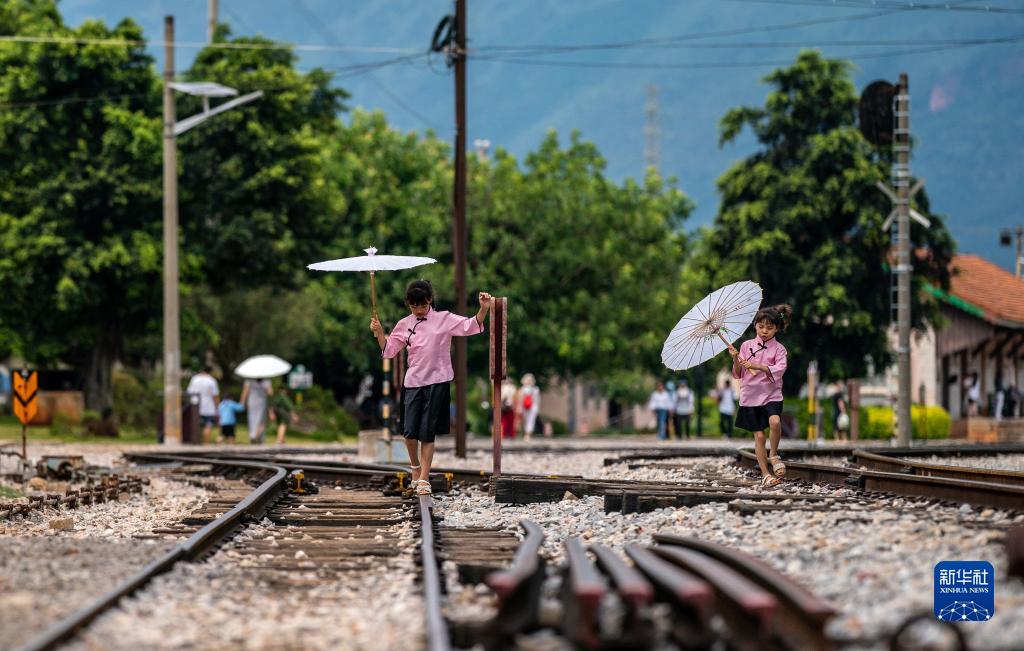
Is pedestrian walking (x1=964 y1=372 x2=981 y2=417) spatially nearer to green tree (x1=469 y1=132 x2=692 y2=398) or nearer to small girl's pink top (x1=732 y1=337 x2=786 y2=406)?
green tree (x1=469 y1=132 x2=692 y2=398)

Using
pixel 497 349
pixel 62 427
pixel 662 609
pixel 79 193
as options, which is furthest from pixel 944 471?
pixel 79 193

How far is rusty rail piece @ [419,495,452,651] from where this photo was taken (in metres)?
6.16

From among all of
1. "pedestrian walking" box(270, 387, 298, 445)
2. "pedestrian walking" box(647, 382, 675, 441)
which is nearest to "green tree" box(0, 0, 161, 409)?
"pedestrian walking" box(270, 387, 298, 445)

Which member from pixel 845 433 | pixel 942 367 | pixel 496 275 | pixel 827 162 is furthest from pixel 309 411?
pixel 942 367

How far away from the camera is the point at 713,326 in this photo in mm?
13898

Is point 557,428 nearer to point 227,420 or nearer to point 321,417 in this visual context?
point 321,417

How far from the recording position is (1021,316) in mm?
57469

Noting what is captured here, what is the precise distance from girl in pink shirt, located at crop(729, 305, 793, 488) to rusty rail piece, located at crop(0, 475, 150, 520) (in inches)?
246

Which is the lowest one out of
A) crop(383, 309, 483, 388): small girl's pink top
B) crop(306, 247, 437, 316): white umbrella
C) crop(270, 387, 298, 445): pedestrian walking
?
crop(270, 387, 298, 445): pedestrian walking

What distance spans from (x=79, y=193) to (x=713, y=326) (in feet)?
97.4

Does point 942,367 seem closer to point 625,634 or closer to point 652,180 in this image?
point 652,180

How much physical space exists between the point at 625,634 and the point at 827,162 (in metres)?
46.4

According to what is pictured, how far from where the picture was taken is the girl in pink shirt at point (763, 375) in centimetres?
1382

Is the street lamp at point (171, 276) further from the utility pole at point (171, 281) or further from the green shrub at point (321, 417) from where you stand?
the green shrub at point (321, 417)
